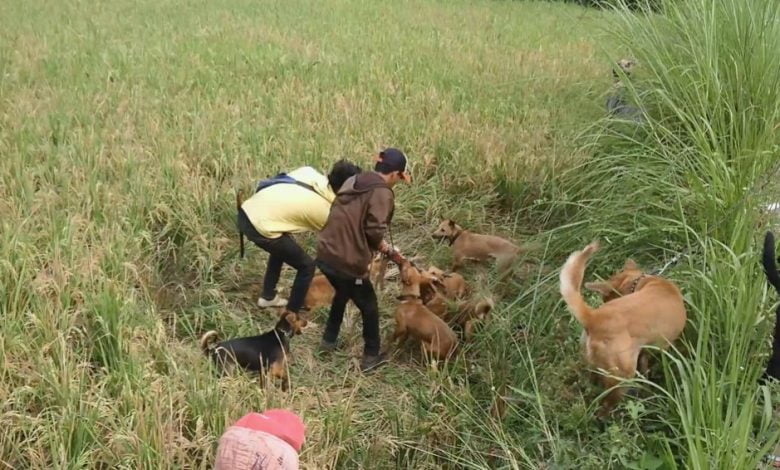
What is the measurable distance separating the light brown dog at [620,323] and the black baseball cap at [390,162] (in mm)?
1403

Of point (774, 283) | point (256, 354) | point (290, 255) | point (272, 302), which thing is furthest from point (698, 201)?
point (272, 302)

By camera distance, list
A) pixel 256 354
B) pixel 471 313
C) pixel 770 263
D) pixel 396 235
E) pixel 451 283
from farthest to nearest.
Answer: pixel 396 235 → pixel 451 283 → pixel 471 313 → pixel 256 354 → pixel 770 263

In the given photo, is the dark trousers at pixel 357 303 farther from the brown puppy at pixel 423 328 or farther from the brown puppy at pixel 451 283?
the brown puppy at pixel 451 283

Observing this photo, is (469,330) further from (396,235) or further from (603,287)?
(396,235)

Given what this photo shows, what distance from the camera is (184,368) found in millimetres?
3623

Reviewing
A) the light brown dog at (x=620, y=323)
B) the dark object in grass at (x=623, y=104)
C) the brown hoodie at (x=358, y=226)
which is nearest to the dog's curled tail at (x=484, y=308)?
the brown hoodie at (x=358, y=226)

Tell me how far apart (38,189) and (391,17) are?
31.9ft

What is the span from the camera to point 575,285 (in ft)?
10.6

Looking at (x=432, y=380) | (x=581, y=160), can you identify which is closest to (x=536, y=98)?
(x=581, y=160)

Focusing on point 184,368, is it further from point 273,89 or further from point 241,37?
point 241,37

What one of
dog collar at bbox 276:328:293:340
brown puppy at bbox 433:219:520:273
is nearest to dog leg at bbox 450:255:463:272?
brown puppy at bbox 433:219:520:273

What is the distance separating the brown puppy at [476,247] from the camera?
5.08 m

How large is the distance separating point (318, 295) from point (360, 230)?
3.45 feet

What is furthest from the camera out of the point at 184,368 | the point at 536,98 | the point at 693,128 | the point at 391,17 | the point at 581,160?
the point at 391,17
